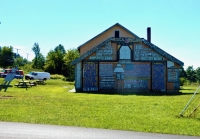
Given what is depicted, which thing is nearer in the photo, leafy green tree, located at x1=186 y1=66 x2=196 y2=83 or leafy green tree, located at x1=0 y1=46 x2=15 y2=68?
leafy green tree, located at x1=186 y1=66 x2=196 y2=83

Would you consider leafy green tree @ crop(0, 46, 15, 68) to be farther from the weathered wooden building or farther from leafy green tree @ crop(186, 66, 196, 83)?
the weathered wooden building

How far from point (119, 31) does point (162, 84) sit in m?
13.2

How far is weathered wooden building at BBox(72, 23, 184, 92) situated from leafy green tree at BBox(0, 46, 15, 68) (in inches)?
2234

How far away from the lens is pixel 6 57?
80250 mm

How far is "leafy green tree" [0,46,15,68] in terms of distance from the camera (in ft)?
260

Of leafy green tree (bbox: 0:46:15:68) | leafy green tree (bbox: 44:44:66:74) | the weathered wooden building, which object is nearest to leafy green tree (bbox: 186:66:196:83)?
leafy green tree (bbox: 44:44:66:74)

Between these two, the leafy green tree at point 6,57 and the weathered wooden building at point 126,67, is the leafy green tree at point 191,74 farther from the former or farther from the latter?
the weathered wooden building at point 126,67

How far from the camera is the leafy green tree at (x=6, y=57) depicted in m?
79.2

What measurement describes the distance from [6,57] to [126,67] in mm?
59966

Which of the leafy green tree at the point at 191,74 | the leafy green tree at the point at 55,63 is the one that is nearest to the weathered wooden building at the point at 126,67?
the leafy green tree at the point at 55,63

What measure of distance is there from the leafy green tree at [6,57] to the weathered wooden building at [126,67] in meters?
56.7

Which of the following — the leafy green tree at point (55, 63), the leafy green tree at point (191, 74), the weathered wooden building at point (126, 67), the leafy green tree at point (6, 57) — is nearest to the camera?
the weathered wooden building at point (126, 67)

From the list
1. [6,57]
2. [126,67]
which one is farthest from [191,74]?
[126,67]

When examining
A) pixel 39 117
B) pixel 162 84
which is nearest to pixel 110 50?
pixel 162 84
